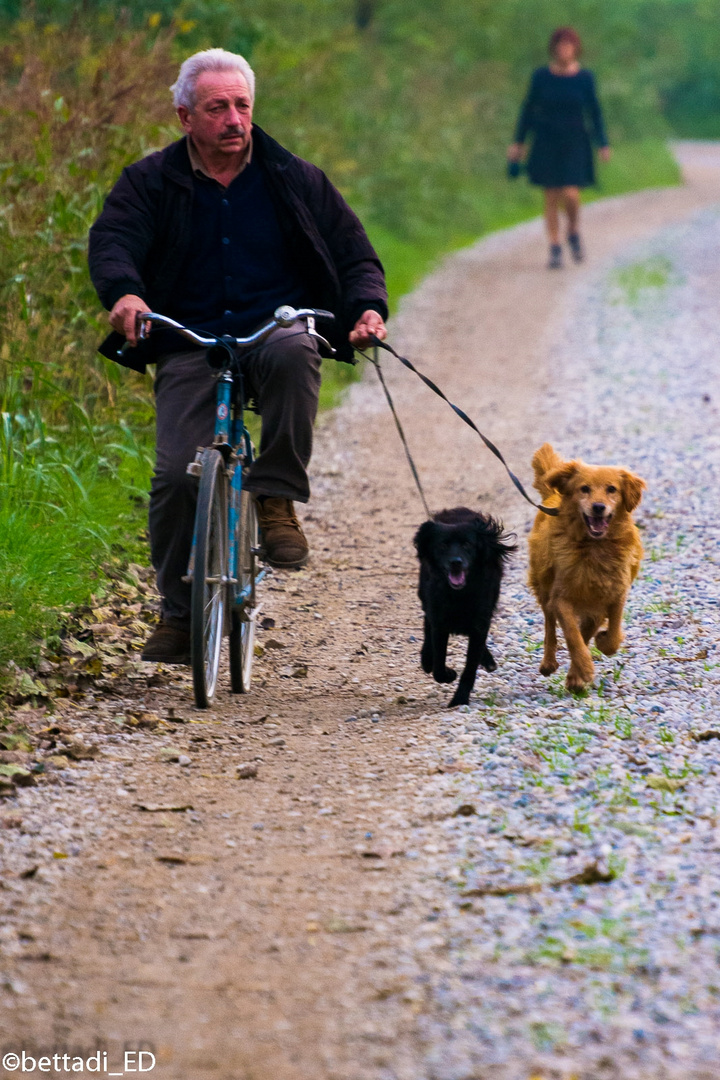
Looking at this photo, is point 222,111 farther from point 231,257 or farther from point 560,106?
point 560,106

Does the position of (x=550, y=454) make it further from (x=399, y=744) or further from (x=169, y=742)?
(x=169, y=742)

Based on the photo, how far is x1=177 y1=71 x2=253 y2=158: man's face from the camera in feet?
15.8

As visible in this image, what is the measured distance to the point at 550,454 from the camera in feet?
17.5

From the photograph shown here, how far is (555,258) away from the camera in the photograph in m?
17.2

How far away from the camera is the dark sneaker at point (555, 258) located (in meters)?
17.1

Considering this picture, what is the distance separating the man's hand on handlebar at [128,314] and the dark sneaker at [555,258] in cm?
1318

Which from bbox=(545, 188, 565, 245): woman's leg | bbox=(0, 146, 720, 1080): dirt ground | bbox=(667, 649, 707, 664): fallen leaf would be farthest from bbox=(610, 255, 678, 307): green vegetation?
bbox=(667, 649, 707, 664): fallen leaf

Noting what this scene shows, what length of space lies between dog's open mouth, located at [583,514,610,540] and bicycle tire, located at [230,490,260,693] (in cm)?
134

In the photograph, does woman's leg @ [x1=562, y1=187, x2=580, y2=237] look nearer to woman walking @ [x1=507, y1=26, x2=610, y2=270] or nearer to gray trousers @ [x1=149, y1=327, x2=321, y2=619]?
woman walking @ [x1=507, y1=26, x2=610, y2=270]

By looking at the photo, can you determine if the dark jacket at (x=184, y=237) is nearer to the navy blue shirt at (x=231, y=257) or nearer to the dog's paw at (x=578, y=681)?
the navy blue shirt at (x=231, y=257)

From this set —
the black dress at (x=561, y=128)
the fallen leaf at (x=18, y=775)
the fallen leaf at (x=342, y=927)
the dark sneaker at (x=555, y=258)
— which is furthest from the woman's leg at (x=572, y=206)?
the fallen leaf at (x=342, y=927)

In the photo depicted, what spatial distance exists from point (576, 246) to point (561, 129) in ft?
5.14

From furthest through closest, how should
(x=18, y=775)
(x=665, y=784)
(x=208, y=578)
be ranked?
(x=208, y=578) → (x=18, y=775) → (x=665, y=784)

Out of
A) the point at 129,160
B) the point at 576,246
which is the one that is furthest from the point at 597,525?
the point at 576,246
